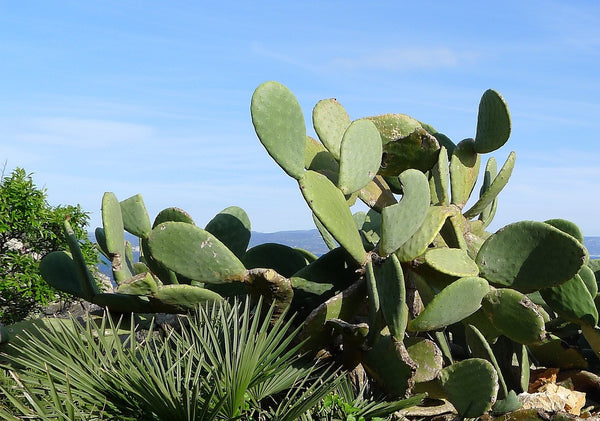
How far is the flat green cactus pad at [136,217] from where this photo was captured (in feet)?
13.8

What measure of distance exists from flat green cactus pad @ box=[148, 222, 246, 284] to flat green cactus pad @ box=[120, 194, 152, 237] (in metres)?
0.44

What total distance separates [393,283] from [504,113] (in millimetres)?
1477

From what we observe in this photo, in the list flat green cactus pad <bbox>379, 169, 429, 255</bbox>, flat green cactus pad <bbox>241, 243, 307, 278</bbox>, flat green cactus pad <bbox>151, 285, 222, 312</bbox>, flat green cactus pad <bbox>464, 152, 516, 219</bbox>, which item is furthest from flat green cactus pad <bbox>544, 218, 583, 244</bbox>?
flat green cactus pad <bbox>151, 285, 222, 312</bbox>

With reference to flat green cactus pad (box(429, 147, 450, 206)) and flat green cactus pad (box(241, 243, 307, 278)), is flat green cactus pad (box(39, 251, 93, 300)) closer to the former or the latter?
flat green cactus pad (box(241, 243, 307, 278))

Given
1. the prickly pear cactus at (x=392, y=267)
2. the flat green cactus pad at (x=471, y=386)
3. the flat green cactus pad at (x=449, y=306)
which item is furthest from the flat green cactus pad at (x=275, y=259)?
the flat green cactus pad at (x=471, y=386)

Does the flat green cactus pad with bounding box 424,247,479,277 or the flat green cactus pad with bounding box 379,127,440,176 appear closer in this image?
the flat green cactus pad with bounding box 424,247,479,277

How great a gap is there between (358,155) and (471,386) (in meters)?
1.31

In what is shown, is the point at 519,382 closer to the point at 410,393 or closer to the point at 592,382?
the point at 592,382

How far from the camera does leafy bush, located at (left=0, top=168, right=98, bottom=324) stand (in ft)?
24.2

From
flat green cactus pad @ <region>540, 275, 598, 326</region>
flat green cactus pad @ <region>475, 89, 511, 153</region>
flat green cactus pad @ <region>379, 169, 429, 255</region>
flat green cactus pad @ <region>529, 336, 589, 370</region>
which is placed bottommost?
flat green cactus pad @ <region>529, 336, 589, 370</region>

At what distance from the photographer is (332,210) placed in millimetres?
3635

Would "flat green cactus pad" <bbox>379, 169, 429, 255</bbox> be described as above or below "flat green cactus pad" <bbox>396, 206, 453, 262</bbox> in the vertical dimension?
above

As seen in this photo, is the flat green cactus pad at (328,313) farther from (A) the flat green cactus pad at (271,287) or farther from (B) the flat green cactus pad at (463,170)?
(B) the flat green cactus pad at (463,170)

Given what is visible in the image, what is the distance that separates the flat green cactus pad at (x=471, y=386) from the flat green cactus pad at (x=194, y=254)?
115 cm
